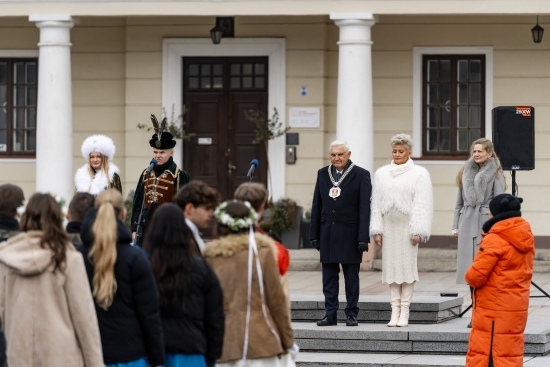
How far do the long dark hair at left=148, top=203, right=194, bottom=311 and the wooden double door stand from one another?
13.5m

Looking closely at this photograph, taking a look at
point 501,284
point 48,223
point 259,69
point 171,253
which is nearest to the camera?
point 48,223

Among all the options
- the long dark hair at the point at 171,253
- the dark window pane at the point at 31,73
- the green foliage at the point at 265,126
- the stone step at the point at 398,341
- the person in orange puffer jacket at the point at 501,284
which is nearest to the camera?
the long dark hair at the point at 171,253

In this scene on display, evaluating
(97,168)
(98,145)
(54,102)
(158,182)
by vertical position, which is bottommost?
(158,182)

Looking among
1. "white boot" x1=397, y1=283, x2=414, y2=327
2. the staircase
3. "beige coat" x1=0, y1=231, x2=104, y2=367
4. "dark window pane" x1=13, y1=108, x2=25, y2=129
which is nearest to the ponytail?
"beige coat" x1=0, y1=231, x2=104, y2=367

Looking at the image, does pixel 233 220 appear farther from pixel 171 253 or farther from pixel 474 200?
pixel 474 200

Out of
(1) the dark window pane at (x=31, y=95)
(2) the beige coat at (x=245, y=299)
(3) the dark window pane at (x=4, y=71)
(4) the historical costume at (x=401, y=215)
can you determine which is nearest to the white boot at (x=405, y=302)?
(4) the historical costume at (x=401, y=215)

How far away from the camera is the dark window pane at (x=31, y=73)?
71.4ft

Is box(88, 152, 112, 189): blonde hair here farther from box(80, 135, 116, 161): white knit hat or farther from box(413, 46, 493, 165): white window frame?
box(413, 46, 493, 165): white window frame

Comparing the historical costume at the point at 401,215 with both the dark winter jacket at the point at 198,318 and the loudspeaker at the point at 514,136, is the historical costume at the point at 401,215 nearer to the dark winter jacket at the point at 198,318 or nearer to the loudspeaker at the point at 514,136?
the loudspeaker at the point at 514,136

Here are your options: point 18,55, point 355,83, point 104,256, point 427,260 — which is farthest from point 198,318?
point 18,55

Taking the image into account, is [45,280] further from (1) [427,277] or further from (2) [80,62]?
(2) [80,62]

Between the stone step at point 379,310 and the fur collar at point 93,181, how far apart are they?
2164 millimetres

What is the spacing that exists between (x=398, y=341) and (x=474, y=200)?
4.74 feet

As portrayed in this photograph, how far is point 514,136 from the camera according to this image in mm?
15859
